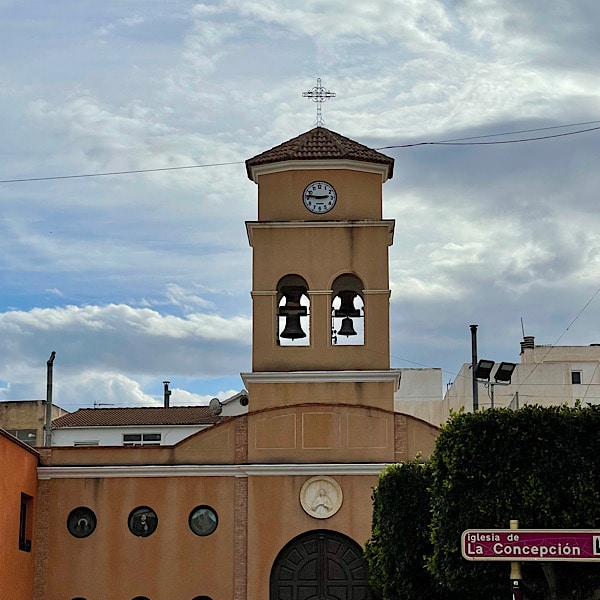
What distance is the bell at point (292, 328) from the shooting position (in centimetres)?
3234

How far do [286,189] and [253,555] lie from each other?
8492 millimetres

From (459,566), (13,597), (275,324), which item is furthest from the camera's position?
(275,324)

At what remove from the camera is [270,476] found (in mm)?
31391

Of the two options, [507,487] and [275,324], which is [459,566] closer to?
[507,487]

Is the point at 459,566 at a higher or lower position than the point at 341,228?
lower

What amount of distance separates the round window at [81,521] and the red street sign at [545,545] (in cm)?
1550

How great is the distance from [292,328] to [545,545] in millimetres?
15422

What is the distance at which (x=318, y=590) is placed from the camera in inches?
1214

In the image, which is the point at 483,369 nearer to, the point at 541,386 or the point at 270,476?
the point at 270,476

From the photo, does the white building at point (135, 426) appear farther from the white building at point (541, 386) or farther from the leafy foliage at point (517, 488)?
the leafy foliage at point (517, 488)

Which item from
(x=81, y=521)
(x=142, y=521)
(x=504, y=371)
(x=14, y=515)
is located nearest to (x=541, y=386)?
(x=504, y=371)

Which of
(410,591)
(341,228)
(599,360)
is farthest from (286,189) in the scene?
(599,360)

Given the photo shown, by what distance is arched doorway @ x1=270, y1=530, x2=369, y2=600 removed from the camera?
101ft

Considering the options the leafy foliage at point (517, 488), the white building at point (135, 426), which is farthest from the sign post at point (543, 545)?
the white building at point (135, 426)
